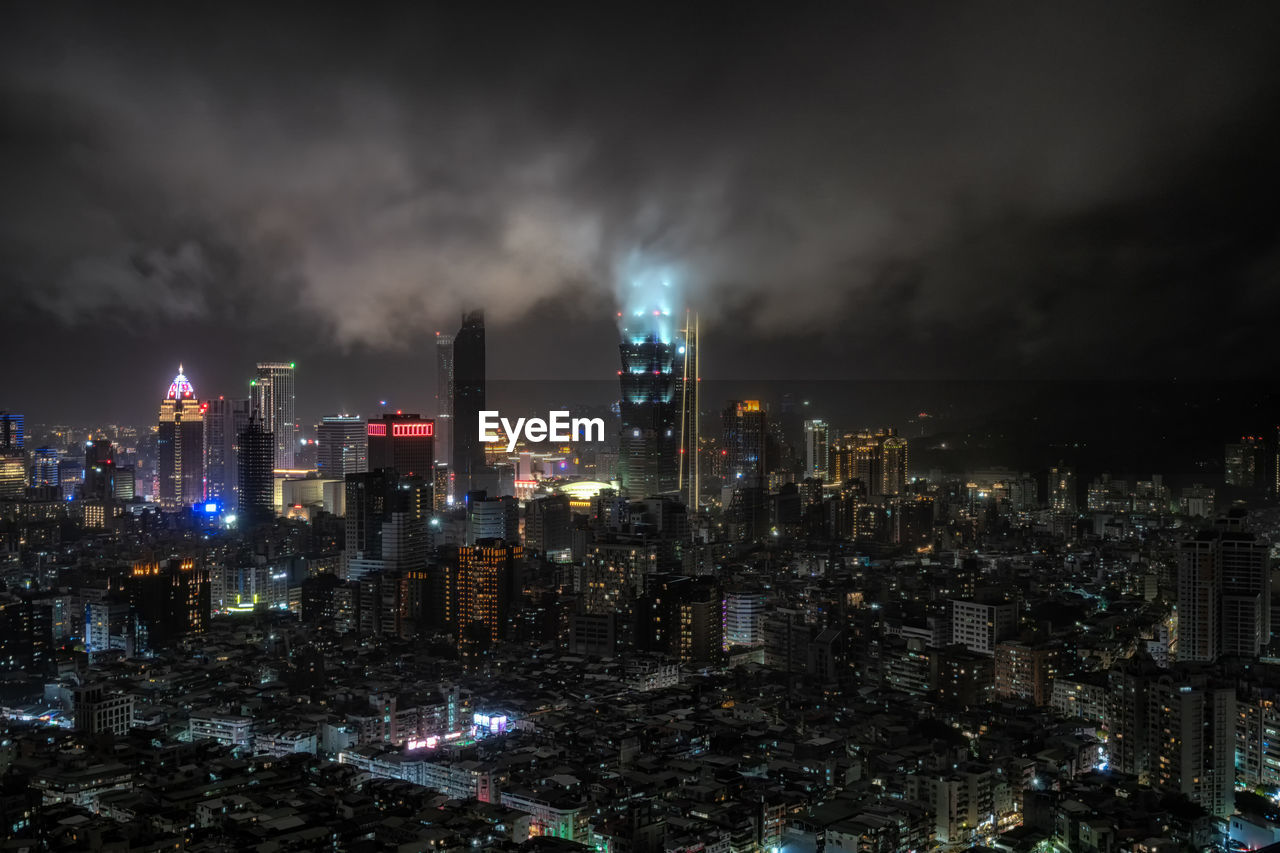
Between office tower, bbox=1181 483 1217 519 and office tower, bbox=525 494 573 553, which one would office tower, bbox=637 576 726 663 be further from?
office tower, bbox=525 494 573 553

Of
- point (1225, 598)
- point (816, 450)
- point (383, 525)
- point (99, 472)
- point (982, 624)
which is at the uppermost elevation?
point (816, 450)

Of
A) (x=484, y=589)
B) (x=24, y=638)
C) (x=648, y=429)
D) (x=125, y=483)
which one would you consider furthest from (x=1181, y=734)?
(x=125, y=483)

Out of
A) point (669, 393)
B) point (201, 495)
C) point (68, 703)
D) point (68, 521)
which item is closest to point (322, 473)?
point (201, 495)

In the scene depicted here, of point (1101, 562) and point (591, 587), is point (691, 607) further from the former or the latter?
point (1101, 562)

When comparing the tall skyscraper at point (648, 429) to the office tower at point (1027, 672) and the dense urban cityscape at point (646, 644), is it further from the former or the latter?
the office tower at point (1027, 672)

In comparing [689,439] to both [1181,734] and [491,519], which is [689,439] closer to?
[491,519]
